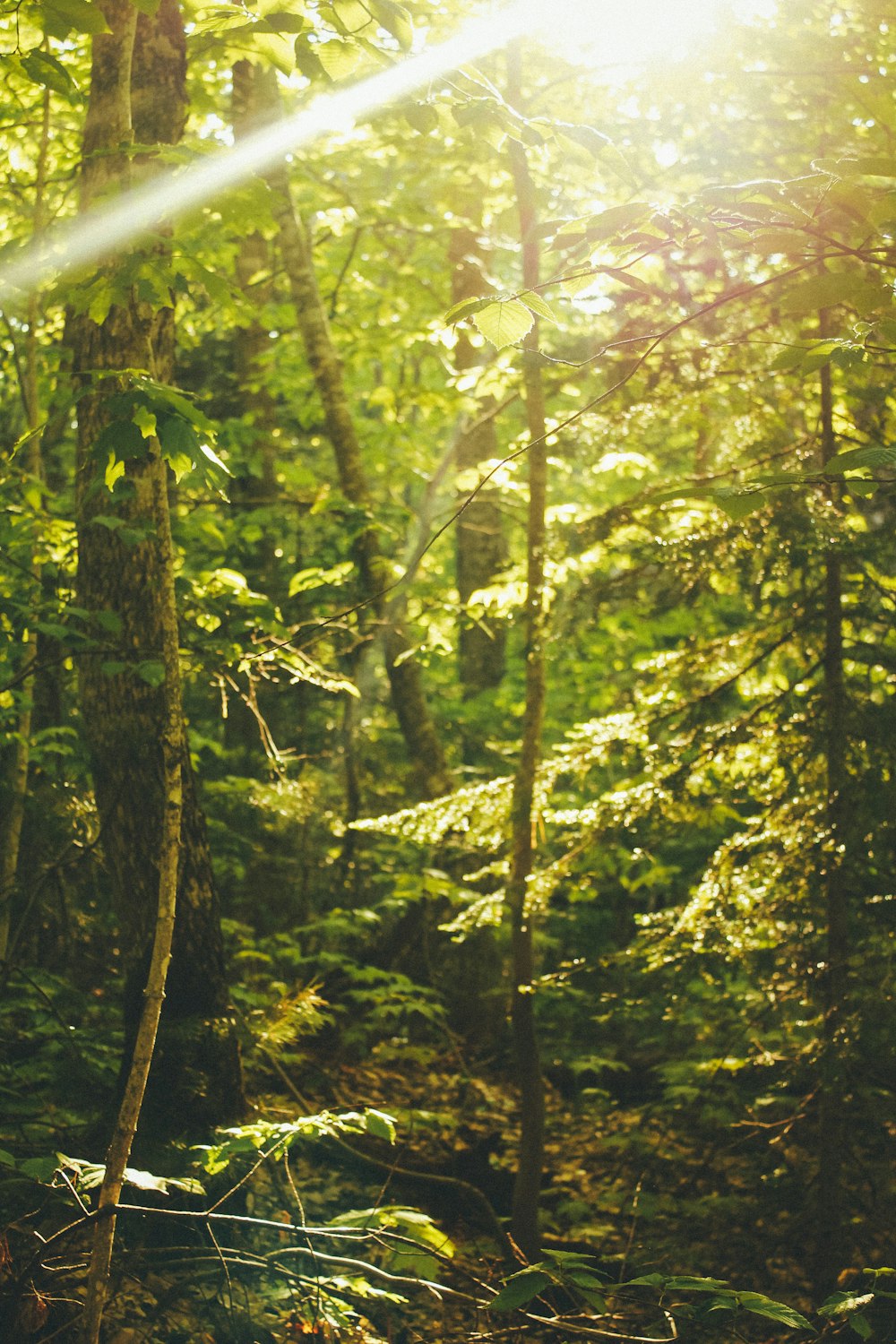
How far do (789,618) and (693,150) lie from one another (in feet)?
15.6

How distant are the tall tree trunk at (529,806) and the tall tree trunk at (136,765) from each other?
56.2 inches

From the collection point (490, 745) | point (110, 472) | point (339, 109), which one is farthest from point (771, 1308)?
point (339, 109)

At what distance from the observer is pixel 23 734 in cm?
469

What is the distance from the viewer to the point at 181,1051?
3760mm

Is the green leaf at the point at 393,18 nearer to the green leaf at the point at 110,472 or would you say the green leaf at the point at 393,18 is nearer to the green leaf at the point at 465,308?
the green leaf at the point at 465,308

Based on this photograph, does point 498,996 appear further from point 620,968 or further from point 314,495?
point 314,495

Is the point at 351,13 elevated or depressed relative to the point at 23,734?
elevated

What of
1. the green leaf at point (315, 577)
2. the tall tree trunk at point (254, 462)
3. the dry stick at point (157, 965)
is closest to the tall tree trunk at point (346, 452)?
the tall tree trunk at point (254, 462)

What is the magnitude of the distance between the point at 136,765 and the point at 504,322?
2503 millimetres

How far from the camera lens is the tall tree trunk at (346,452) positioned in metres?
7.14

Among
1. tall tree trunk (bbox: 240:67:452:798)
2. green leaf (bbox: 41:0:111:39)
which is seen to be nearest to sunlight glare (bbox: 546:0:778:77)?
tall tree trunk (bbox: 240:67:452:798)

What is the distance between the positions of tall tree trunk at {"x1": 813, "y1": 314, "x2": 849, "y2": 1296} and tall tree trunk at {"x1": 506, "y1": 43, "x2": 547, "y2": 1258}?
4.24ft

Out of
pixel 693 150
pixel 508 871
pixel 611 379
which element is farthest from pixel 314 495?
pixel 508 871

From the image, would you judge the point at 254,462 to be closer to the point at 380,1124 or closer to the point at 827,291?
the point at 380,1124
